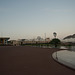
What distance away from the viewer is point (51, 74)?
5.54 metres

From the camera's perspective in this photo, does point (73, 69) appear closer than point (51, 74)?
No

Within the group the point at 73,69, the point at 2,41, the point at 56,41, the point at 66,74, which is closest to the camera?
the point at 66,74

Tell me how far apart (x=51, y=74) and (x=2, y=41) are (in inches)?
2059

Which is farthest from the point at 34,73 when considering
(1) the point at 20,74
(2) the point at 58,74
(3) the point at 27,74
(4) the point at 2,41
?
(4) the point at 2,41

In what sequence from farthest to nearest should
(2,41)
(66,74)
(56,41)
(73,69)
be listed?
1. (2,41)
2. (56,41)
3. (73,69)
4. (66,74)

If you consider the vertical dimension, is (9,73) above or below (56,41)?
below

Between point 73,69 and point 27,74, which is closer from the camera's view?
point 27,74

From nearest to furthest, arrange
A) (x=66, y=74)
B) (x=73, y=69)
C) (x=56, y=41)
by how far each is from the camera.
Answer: (x=66, y=74)
(x=73, y=69)
(x=56, y=41)

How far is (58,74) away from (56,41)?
25.5m

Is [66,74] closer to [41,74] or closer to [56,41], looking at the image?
[41,74]

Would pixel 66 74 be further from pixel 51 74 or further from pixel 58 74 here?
pixel 51 74

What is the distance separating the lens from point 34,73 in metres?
5.70

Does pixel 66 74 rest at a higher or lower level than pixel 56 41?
lower

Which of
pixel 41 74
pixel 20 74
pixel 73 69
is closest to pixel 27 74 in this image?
pixel 20 74
